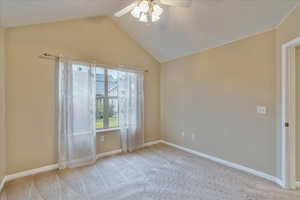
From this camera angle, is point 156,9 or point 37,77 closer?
point 156,9

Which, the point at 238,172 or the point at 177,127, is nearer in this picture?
the point at 238,172

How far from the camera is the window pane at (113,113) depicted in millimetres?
3771

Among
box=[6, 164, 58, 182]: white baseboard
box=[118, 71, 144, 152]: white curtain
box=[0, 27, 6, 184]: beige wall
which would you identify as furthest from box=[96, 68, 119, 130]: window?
box=[0, 27, 6, 184]: beige wall

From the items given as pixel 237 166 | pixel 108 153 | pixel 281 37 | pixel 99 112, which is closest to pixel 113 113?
pixel 99 112

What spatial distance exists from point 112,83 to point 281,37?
330 cm

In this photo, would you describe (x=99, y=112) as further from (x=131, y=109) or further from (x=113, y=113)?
(x=131, y=109)

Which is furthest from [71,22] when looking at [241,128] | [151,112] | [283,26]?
[241,128]

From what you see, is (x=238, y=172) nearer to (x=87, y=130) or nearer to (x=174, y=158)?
(x=174, y=158)

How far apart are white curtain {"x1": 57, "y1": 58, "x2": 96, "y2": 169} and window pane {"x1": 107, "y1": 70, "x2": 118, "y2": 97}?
527 mm

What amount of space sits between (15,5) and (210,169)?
3.83m

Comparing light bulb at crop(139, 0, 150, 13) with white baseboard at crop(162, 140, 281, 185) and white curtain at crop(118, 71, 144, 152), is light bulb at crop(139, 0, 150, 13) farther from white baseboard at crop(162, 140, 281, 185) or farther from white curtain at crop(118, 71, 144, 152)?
white baseboard at crop(162, 140, 281, 185)

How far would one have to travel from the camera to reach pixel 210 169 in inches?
112

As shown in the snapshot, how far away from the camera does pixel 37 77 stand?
272 cm

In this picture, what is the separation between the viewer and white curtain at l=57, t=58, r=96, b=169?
289cm
